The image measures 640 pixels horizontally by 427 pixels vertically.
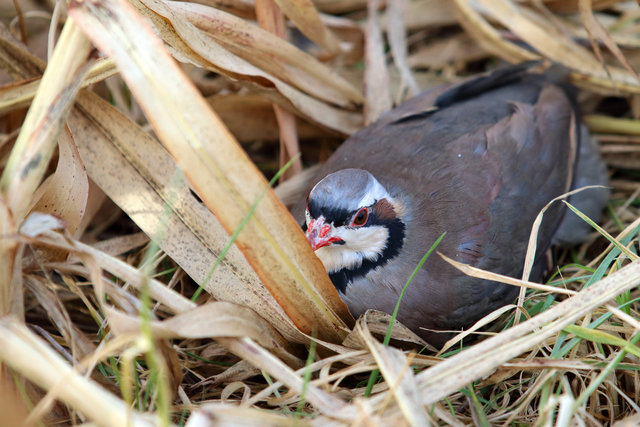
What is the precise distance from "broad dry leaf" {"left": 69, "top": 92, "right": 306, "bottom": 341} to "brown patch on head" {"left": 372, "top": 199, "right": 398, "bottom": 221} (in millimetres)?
660

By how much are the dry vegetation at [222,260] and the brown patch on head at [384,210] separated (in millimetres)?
478

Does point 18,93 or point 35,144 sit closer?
point 35,144

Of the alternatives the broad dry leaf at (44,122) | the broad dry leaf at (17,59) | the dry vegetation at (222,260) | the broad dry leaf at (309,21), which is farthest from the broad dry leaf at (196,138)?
the broad dry leaf at (309,21)

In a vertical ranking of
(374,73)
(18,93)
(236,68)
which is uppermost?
(18,93)

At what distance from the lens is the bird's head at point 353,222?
2783mm

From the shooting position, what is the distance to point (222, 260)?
8.79 ft

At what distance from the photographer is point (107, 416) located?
185cm

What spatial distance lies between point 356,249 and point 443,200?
511 mm

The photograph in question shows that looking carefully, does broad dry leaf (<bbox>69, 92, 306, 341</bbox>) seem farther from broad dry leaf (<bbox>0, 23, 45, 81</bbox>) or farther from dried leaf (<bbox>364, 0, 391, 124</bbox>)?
dried leaf (<bbox>364, 0, 391, 124</bbox>)

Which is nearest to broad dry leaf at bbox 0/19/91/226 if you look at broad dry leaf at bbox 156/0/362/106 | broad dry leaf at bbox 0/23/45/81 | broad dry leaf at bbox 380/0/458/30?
broad dry leaf at bbox 156/0/362/106

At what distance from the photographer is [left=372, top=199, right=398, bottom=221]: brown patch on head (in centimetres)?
293

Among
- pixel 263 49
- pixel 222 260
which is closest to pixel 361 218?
pixel 222 260

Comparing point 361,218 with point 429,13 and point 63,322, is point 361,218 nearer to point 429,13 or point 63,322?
point 63,322

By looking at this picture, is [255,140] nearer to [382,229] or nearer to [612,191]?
[382,229]
